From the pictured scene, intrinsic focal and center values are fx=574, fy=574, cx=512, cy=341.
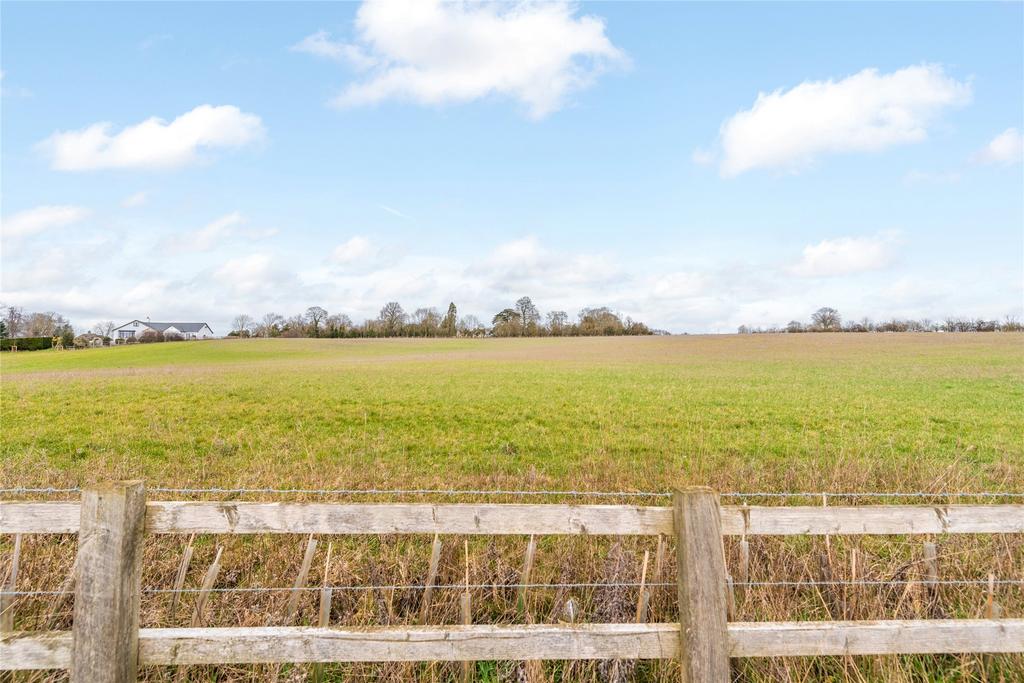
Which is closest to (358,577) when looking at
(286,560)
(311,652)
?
(286,560)

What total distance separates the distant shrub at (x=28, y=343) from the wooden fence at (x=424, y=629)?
337 ft

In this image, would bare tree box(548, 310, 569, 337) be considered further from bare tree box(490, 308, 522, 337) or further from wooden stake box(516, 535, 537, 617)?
wooden stake box(516, 535, 537, 617)

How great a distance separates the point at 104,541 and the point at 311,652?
4.36ft

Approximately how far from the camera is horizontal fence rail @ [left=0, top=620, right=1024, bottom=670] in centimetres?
335

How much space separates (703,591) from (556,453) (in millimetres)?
12268

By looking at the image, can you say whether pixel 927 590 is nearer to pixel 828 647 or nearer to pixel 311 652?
pixel 828 647

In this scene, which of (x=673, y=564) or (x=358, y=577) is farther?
(x=358, y=577)

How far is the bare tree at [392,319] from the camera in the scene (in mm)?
118000

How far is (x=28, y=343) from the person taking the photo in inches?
3275

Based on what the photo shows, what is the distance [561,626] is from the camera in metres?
3.44

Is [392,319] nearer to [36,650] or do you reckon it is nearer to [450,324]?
[450,324]

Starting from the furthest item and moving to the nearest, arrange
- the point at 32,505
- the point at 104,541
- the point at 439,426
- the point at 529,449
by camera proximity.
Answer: the point at 439,426 < the point at 529,449 < the point at 32,505 < the point at 104,541

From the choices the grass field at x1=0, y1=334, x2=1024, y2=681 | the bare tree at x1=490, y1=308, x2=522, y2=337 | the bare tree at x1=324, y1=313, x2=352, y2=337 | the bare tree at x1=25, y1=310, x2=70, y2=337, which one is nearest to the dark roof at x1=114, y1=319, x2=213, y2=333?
the bare tree at x1=25, y1=310, x2=70, y2=337

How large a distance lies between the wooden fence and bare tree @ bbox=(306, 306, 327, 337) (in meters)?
117
